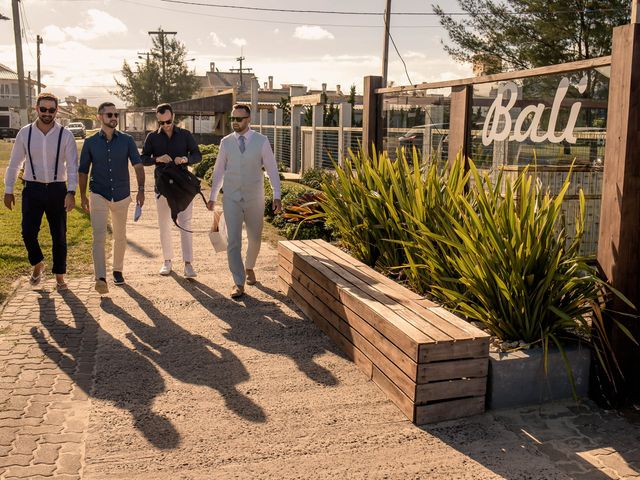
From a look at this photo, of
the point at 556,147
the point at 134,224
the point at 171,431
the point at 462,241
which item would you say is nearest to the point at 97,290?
the point at 171,431

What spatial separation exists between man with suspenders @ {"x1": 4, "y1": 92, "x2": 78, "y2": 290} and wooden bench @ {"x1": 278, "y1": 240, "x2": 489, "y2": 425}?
2.80 m

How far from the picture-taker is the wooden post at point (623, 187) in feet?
14.4

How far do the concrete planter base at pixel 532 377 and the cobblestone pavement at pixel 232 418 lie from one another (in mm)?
80

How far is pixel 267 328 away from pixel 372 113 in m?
3.32

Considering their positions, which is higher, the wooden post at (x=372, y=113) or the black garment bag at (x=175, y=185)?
the wooden post at (x=372, y=113)

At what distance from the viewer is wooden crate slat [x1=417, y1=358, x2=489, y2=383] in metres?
4.26

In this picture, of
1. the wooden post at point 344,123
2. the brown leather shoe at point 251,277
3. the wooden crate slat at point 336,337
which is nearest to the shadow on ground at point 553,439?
the wooden crate slat at point 336,337

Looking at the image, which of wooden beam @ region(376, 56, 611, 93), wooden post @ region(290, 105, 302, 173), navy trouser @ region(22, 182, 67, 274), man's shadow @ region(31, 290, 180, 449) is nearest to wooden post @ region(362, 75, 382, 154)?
wooden beam @ region(376, 56, 611, 93)

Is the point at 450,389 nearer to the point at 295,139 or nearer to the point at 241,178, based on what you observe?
the point at 241,178

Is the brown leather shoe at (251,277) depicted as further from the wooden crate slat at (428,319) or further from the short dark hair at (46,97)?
the short dark hair at (46,97)

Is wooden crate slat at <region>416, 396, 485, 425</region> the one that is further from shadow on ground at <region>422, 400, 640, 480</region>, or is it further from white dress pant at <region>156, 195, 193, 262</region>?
white dress pant at <region>156, 195, 193, 262</region>

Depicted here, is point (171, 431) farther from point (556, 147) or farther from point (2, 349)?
point (556, 147)

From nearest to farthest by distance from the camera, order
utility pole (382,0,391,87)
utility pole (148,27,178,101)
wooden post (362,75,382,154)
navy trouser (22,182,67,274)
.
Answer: navy trouser (22,182,67,274) → wooden post (362,75,382,154) → utility pole (382,0,391,87) → utility pole (148,27,178,101)

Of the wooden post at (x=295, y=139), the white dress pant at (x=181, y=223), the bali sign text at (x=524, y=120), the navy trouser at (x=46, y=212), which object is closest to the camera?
the bali sign text at (x=524, y=120)
